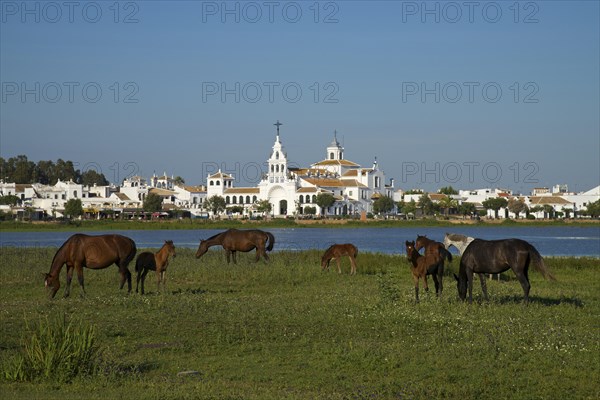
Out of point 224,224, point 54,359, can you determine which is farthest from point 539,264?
point 224,224

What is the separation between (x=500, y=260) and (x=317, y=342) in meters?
5.68

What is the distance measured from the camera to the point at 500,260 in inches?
773


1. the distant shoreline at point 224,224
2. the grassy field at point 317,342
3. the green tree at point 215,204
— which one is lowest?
the grassy field at point 317,342

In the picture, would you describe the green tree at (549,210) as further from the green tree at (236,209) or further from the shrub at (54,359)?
the shrub at (54,359)

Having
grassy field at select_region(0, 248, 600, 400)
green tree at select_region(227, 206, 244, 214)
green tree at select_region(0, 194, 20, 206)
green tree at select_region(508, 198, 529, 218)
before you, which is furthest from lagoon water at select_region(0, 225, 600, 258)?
green tree at select_region(0, 194, 20, 206)

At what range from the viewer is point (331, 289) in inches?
949

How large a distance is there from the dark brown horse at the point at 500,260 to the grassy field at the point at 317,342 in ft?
1.90

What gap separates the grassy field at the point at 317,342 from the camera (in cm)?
1248

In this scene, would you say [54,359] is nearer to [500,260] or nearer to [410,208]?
[500,260]

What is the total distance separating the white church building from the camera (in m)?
174

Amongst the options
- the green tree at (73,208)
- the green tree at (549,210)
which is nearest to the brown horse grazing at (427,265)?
the green tree at (73,208)

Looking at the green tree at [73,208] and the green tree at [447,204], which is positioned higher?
the green tree at [447,204]

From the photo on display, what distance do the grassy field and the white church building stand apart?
148m

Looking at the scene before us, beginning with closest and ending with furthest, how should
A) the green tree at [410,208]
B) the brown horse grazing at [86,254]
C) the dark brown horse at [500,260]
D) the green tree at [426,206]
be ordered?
the dark brown horse at [500,260], the brown horse grazing at [86,254], the green tree at [410,208], the green tree at [426,206]
